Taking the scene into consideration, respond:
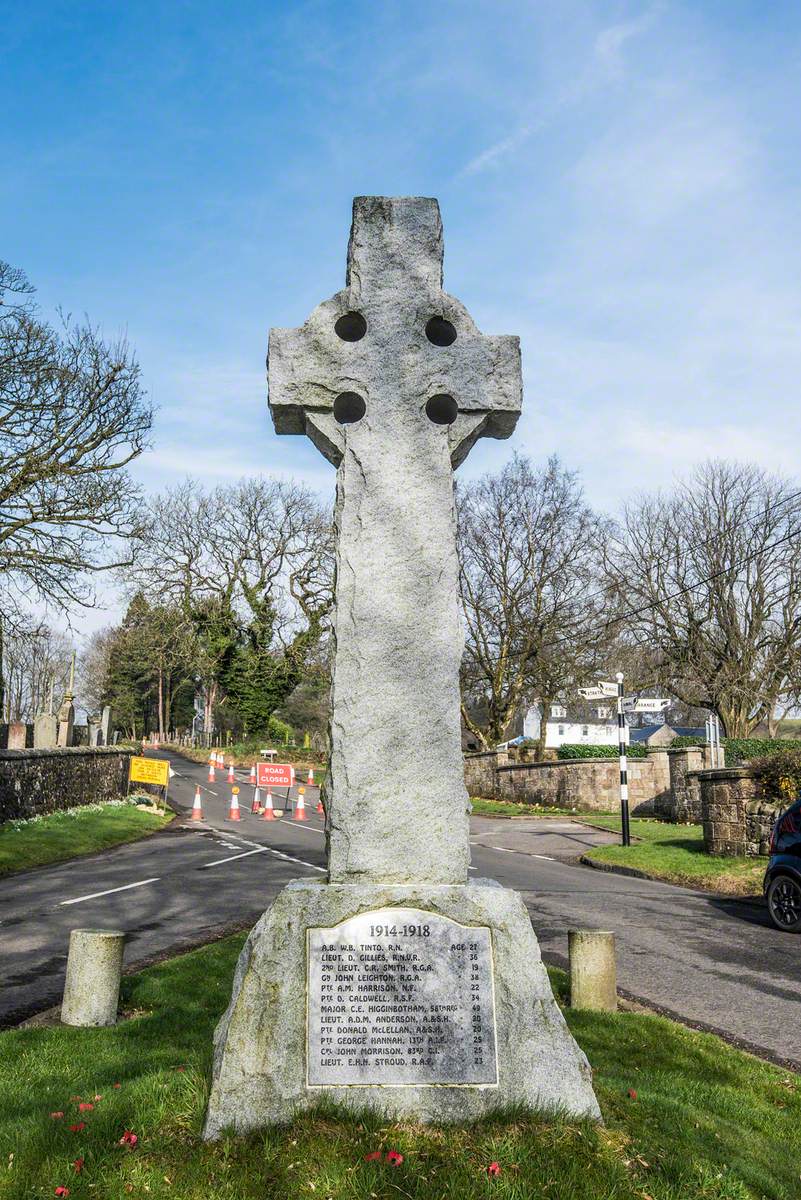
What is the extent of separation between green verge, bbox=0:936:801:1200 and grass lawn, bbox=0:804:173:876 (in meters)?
11.5

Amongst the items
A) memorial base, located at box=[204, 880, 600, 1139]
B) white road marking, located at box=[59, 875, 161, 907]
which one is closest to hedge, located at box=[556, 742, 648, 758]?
white road marking, located at box=[59, 875, 161, 907]

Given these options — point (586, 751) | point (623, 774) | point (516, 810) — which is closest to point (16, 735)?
point (623, 774)

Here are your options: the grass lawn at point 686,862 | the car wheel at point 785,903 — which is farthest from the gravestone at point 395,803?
the grass lawn at point 686,862

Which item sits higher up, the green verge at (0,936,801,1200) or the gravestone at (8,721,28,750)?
the gravestone at (8,721,28,750)

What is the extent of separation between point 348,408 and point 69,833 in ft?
53.1

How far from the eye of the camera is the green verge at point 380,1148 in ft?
9.83

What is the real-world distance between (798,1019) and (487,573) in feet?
101

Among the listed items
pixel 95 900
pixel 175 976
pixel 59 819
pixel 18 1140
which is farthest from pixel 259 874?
pixel 18 1140

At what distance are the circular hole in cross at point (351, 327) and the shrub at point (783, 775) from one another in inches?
503

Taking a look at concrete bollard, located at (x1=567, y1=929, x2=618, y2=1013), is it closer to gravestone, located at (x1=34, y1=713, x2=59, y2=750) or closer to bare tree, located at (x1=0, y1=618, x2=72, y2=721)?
gravestone, located at (x1=34, y1=713, x2=59, y2=750)

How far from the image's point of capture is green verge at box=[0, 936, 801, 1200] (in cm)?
300

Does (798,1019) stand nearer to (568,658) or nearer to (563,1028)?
(563,1028)

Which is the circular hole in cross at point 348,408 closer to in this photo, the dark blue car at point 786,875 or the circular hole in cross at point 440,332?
the circular hole in cross at point 440,332

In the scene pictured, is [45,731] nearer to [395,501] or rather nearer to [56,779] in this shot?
[56,779]
